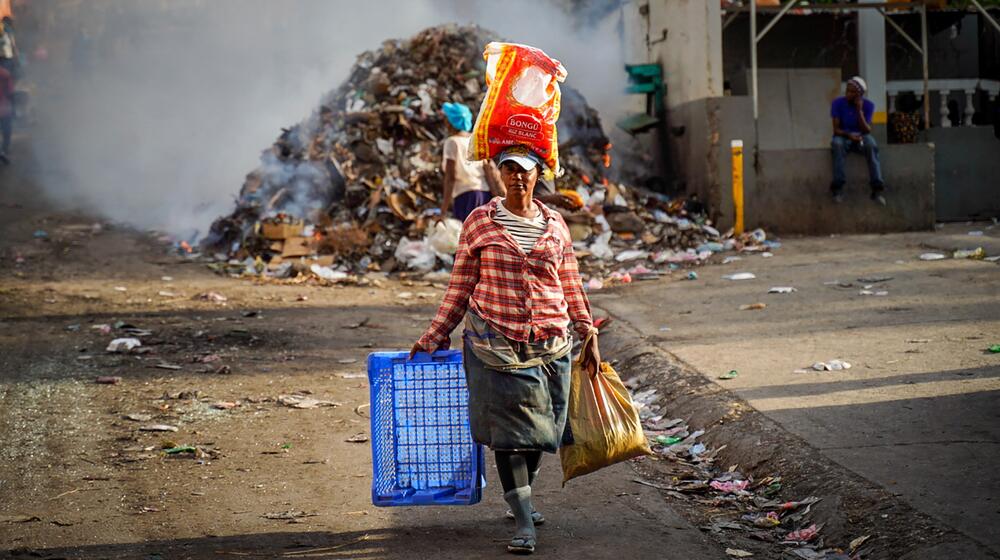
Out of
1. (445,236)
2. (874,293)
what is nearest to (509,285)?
(874,293)

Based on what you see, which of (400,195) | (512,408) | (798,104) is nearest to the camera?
(512,408)

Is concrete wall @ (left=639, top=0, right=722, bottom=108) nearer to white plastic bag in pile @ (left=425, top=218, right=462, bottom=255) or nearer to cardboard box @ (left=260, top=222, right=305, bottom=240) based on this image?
white plastic bag in pile @ (left=425, top=218, right=462, bottom=255)

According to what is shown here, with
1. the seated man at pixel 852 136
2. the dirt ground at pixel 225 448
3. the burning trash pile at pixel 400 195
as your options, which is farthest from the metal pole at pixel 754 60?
the dirt ground at pixel 225 448

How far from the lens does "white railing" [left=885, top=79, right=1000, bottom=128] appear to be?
631 inches

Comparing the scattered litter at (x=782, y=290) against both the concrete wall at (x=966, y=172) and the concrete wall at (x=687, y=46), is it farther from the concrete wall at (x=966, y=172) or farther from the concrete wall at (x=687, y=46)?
the concrete wall at (x=966, y=172)

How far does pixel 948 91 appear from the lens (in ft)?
53.4

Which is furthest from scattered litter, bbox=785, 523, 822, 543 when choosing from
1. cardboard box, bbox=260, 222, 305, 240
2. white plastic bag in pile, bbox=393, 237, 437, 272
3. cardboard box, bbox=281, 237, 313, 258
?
cardboard box, bbox=260, 222, 305, 240

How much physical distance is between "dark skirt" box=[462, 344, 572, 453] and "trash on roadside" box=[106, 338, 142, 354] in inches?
188

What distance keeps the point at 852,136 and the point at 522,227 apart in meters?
10.1

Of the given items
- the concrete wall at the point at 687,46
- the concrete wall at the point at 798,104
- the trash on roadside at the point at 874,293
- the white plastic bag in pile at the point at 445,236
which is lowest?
the trash on roadside at the point at 874,293

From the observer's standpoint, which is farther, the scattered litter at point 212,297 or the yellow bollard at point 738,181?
the yellow bollard at point 738,181

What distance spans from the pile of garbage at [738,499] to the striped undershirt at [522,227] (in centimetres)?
139

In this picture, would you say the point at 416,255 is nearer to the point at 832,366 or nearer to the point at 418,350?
the point at 832,366

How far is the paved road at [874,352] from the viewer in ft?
14.3
